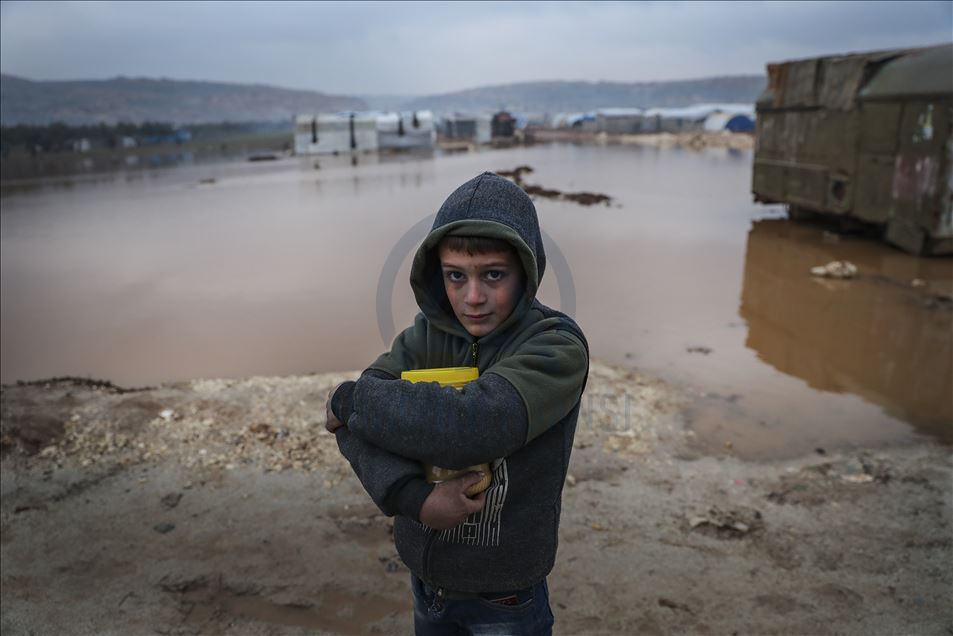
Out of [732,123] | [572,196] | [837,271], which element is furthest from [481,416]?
[732,123]

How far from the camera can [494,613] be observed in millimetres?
1495

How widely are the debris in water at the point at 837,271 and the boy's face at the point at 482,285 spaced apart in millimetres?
8835

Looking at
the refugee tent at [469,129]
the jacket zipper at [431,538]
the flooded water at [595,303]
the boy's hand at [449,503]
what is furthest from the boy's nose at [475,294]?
the refugee tent at [469,129]

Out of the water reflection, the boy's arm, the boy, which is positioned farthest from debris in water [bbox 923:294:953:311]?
the boy's arm

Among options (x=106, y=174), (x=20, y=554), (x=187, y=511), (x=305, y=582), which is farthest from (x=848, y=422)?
(x=106, y=174)

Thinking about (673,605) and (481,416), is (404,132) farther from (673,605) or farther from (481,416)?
(481,416)

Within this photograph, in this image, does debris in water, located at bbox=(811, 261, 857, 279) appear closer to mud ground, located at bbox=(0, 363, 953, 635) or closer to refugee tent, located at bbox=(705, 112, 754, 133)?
mud ground, located at bbox=(0, 363, 953, 635)

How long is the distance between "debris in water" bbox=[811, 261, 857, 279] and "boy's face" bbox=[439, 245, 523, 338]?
8.83 m

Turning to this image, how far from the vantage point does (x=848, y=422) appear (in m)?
4.85

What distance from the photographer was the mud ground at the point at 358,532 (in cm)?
275

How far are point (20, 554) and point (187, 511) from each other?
754 mm

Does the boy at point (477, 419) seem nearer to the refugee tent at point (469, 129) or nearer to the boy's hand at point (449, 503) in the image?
the boy's hand at point (449, 503)

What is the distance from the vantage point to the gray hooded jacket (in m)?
1.21

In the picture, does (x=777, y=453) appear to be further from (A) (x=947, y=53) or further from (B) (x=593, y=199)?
(B) (x=593, y=199)
